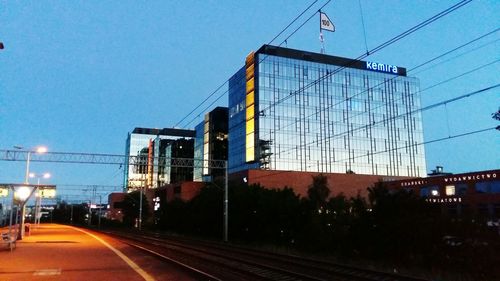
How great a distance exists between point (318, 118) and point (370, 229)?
6822 cm

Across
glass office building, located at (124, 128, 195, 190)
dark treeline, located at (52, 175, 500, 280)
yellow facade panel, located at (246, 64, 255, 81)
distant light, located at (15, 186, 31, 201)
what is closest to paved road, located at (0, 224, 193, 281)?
dark treeline, located at (52, 175, 500, 280)

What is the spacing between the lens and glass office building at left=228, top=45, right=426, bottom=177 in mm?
88500

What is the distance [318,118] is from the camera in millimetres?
93312

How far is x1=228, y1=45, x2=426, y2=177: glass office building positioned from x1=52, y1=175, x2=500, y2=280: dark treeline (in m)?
41.3

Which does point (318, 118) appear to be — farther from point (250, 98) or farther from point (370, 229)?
point (370, 229)

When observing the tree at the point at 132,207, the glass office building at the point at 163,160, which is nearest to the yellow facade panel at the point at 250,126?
the tree at the point at 132,207

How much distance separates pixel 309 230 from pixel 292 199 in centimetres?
548

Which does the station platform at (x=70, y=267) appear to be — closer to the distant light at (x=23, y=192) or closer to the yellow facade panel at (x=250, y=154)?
the distant light at (x=23, y=192)

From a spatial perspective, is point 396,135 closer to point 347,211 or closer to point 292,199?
point 292,199

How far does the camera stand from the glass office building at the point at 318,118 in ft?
290

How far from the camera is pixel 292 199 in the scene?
1518 inches

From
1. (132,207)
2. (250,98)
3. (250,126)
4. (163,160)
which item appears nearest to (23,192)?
(250,126)

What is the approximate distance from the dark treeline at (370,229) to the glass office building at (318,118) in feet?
135

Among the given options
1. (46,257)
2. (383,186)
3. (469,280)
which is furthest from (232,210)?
(469,280)
